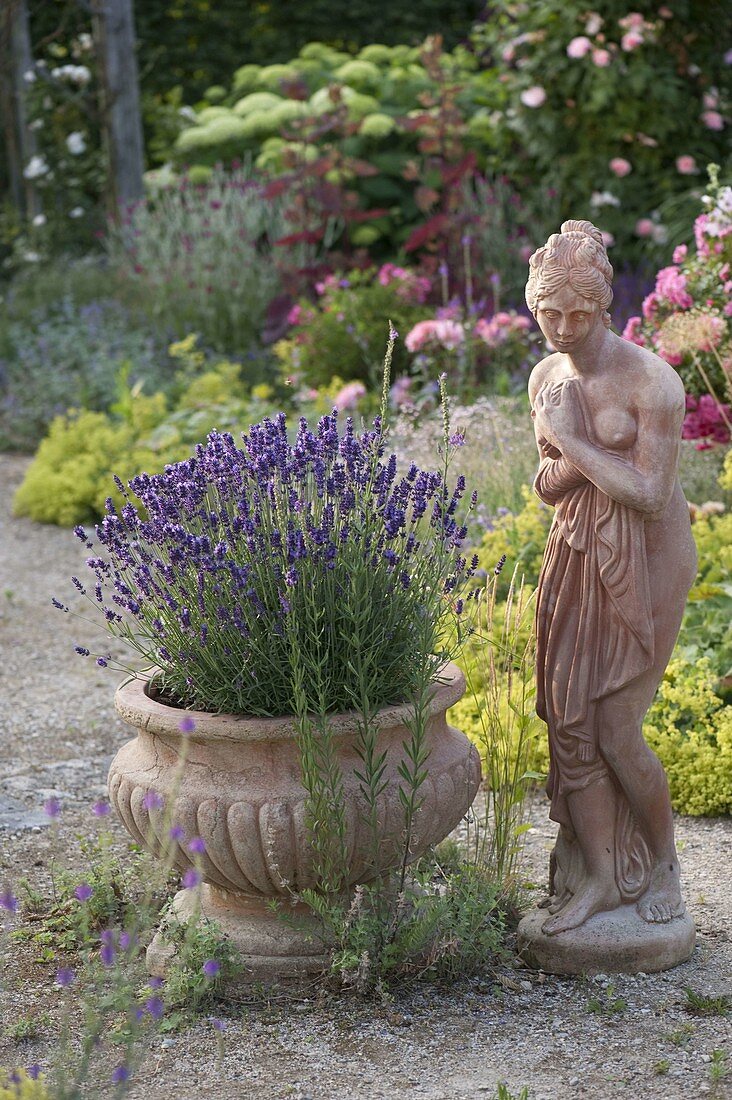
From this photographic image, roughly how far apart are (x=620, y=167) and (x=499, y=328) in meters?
2.57

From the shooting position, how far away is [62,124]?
13.6 metres

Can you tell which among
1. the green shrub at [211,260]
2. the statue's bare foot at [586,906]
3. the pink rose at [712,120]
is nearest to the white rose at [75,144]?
the green shrub at [211,260]

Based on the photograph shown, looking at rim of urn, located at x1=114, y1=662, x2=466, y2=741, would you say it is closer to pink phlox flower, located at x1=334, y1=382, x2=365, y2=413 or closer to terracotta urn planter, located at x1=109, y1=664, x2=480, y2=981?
terracotta urn planter, located at x1=109, y1=664, x2=480, y2=981

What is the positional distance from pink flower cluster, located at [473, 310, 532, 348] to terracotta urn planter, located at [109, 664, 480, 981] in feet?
15.6

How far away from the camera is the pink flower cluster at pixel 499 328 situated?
7852mm

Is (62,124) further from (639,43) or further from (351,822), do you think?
(351,822)

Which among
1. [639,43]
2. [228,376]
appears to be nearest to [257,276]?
[228,376]

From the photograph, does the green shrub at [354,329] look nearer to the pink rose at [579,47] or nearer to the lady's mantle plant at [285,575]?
the pink rose at [579,47]

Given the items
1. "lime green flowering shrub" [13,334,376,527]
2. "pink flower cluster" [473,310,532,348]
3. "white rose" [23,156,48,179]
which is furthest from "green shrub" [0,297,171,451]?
"white rose" [23,156,48,179]

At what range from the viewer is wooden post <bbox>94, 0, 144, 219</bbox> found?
37.6ft

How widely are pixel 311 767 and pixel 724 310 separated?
10.7 ft

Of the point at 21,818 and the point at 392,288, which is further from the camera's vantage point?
the point at 392,288

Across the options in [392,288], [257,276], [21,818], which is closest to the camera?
[21,818]

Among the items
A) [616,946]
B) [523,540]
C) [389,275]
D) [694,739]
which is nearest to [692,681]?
[694,739]
